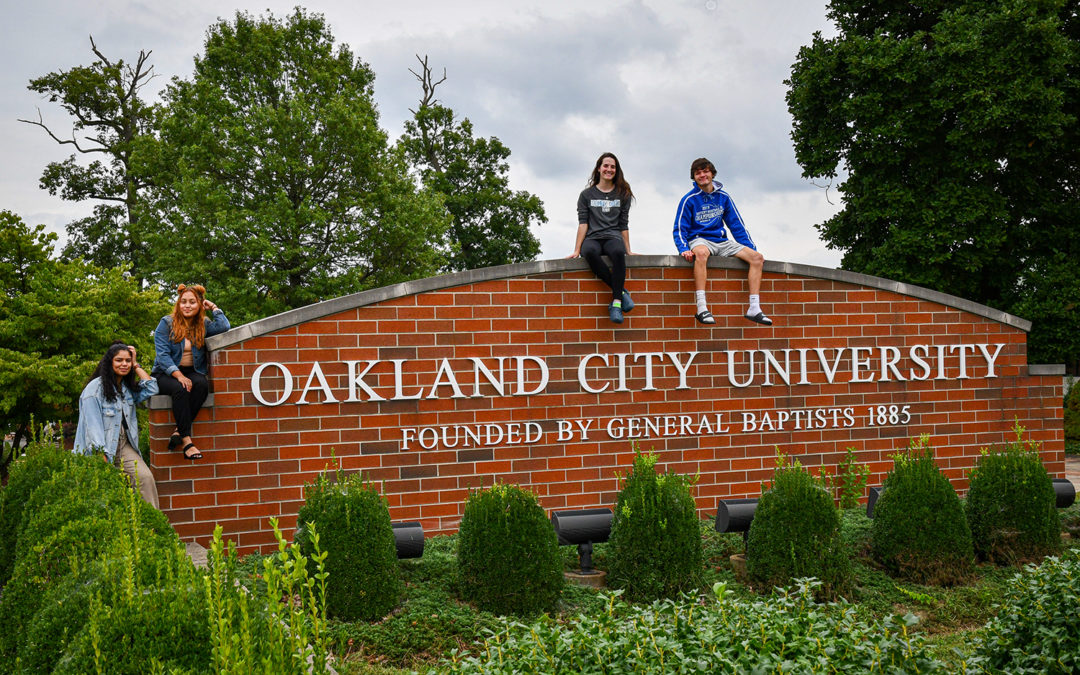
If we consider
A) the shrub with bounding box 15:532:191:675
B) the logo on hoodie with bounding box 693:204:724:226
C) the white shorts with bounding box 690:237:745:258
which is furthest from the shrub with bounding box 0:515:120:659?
the logo on hoodie with bounding box 693:204:724:226

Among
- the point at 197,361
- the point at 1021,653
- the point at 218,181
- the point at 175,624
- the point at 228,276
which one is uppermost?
the point at 218,181

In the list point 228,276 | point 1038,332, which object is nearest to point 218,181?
point 228,276

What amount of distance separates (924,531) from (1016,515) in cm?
102

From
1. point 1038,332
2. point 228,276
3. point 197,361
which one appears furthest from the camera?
point 228,276

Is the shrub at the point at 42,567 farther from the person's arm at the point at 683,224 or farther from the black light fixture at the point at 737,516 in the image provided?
the person's arm at the point at 683,224

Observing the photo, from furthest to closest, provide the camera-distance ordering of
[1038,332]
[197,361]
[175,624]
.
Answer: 1. [1038,332]
2. [197,361]
3. [175,624]

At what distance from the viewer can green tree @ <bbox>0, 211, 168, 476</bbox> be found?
11719 millimetres

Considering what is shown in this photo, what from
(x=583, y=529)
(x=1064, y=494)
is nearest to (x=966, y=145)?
(x=1064, y=494)

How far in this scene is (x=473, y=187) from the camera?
27859mm

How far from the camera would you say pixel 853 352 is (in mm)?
8914

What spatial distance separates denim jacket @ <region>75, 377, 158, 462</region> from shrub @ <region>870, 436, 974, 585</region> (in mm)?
5917

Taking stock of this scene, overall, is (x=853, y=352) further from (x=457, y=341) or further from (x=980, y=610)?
(x=457, y=341)

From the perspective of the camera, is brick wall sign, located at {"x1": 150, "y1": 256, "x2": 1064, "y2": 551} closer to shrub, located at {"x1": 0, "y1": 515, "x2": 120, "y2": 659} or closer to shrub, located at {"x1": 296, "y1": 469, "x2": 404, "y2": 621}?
shrub, located at {"x1": 296, "y1": 469, "x2": 404, "y2": 621}

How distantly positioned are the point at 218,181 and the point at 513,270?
44.1 ft
